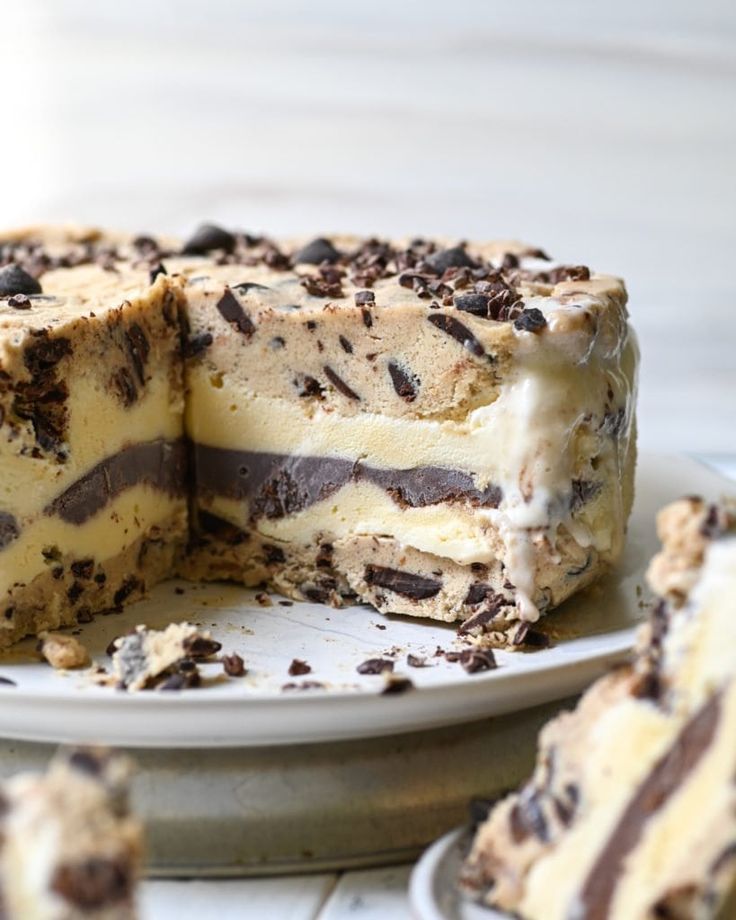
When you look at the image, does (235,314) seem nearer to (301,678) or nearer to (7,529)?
(7,529)

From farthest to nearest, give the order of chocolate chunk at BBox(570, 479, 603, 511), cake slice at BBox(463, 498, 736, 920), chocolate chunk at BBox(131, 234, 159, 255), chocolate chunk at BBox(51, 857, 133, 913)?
chocolate chunk at BBox(131, 234, 159, 255) < chocolate chunk at BBox(570, 479, 603, 511) < cake slice at BBox(463, 498, 736, 920) < chocolate chunk at BBox(51, 857, 133, 913)

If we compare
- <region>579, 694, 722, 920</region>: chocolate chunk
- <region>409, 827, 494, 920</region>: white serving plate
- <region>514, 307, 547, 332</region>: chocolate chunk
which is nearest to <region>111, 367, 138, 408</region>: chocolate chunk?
<region>514, 307, 547, 332</region>: chocolate chunk

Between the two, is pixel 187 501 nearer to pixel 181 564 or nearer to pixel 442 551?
pixel 181 564

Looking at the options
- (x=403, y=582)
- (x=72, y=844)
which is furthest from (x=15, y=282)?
(x=72, y=844)

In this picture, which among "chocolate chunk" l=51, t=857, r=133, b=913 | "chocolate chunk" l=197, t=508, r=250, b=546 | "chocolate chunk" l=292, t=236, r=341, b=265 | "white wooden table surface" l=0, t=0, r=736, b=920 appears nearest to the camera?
"chocolate chunk" l=51, t=857, r=133, b=913

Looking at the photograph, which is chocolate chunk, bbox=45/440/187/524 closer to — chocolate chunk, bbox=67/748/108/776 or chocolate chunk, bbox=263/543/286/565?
chocolate chunk, bbox=263/543/286/565

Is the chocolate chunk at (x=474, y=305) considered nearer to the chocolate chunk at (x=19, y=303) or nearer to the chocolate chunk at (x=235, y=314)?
the chocolate chunk at (x=235, y=314)

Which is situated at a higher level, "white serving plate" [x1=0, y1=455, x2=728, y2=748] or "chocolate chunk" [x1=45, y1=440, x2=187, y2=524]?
"chocolate chunk" [x1=45, y1=440, x2=187, y2=524]
